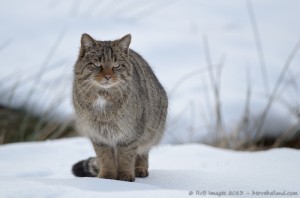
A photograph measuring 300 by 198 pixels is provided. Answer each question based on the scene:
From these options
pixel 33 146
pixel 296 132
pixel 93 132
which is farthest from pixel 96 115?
pixel 296 132

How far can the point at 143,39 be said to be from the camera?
283 inches

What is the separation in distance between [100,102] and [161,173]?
619 mm

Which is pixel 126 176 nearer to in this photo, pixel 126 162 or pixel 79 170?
pixel 126 162

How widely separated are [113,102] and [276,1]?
6.03 meters

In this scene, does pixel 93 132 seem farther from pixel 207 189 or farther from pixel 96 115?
pixel 207 189

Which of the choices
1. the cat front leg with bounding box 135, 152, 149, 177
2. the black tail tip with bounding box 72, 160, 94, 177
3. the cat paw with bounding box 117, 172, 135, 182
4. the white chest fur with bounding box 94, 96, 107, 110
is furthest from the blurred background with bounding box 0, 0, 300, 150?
the white chest fur with bounding box 94, 96, 107, 110

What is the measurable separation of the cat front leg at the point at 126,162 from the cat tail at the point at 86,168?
0.30m

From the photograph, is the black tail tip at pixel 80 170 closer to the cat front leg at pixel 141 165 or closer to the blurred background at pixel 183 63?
the cat front leg at pixel 141 165

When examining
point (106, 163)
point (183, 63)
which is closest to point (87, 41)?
point (106, 163)

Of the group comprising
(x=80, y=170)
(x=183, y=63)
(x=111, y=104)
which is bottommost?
(x=80, y=170)

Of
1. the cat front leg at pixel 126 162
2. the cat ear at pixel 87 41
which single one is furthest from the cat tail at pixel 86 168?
the cat ear at pixel 87 41

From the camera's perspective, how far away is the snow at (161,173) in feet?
9.28

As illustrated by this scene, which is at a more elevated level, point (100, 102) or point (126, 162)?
point (100, 102)

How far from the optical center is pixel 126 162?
365cm
